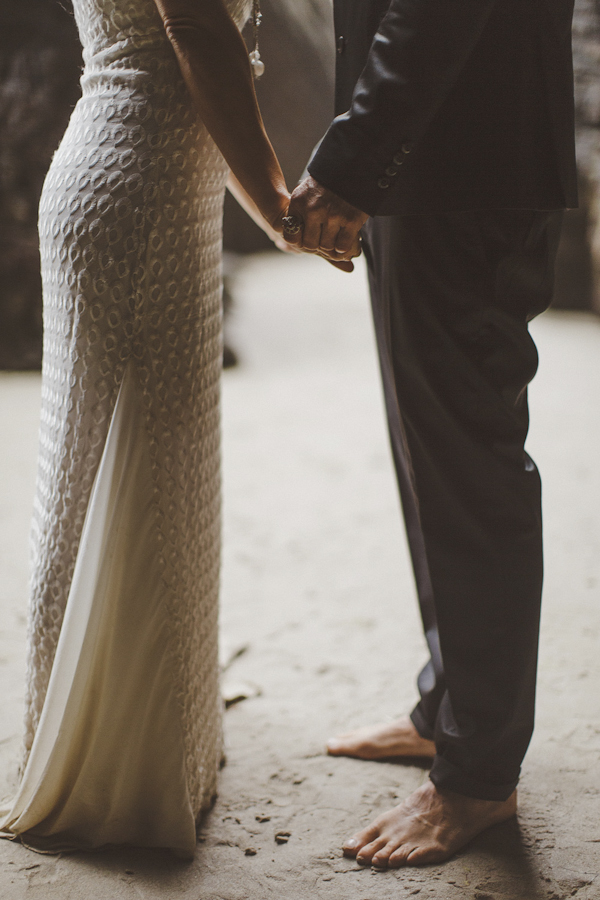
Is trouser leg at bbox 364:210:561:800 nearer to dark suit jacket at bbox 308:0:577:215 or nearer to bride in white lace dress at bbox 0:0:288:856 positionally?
dark suit jacket at bbox 308:0:577:215

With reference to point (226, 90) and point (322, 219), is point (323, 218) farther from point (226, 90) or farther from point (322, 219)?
point (226, 90)

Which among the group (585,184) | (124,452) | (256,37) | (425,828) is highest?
(256,37)

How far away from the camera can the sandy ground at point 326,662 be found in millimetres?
1034

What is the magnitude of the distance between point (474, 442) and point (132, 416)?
459mm

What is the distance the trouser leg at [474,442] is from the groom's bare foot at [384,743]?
Answer: 0.19 m

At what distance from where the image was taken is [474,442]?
1005mm

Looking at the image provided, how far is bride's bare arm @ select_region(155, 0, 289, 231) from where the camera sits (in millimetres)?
877

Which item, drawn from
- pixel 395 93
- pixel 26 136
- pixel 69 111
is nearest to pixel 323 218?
pixel 395 93

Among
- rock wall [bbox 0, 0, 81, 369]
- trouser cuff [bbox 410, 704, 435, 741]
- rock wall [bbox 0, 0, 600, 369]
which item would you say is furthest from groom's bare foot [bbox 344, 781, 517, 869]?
rock wall [bbox 0, 0, 81, 369]

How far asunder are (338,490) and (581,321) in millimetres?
3407

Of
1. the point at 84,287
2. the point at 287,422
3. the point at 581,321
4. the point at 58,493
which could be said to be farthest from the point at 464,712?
the point at 581,321

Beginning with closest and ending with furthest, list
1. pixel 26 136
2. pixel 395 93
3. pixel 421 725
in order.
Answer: pixel 395 93 → pixel 421 725 → pixel 26 136

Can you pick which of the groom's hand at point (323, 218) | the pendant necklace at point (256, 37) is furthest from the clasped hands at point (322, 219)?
the pendant necklace at point (256, 37)

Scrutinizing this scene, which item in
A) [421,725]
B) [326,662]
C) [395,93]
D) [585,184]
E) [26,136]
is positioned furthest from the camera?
[585,184]
